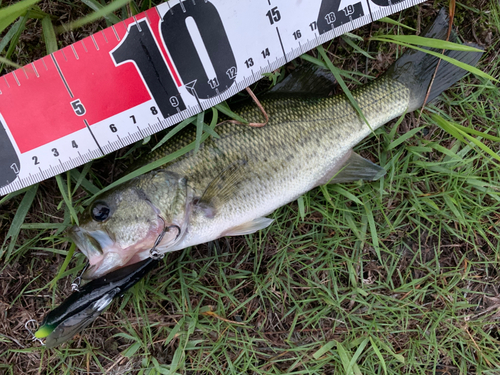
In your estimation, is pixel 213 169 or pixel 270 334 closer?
pixel 213 169

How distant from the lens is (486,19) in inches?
96.1

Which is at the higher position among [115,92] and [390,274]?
[115,92]


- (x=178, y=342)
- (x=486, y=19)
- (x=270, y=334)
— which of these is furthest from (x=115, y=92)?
(x=486, y=19)

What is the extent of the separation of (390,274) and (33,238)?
9.43ft

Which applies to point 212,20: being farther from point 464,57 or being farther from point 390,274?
point 390,274

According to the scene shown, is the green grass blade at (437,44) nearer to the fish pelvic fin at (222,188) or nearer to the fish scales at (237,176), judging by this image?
the fish scales at (237,176)

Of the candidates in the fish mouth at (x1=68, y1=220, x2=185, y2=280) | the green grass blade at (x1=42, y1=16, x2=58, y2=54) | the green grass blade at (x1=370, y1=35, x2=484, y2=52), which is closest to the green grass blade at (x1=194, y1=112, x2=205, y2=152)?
the fish mouth at (x1=68, y1=220, x2=185, y2=280)

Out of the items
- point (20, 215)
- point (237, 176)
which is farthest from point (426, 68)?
point (20, 215)

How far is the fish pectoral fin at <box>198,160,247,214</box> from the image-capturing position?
1999 millimetres

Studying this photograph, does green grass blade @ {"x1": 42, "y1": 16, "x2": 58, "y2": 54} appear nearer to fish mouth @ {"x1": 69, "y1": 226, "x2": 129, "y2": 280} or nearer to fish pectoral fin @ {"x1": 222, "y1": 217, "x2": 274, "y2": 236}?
fish mouth @ {"x1": 69, "y1": 226, "x2": 129, "y2": 280}

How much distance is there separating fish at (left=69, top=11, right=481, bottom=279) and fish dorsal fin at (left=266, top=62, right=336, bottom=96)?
10cm

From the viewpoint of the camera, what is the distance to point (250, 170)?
206 centimetres

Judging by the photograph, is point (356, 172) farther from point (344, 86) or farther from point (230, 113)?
point (230, 113)

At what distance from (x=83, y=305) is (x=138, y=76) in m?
1.57
